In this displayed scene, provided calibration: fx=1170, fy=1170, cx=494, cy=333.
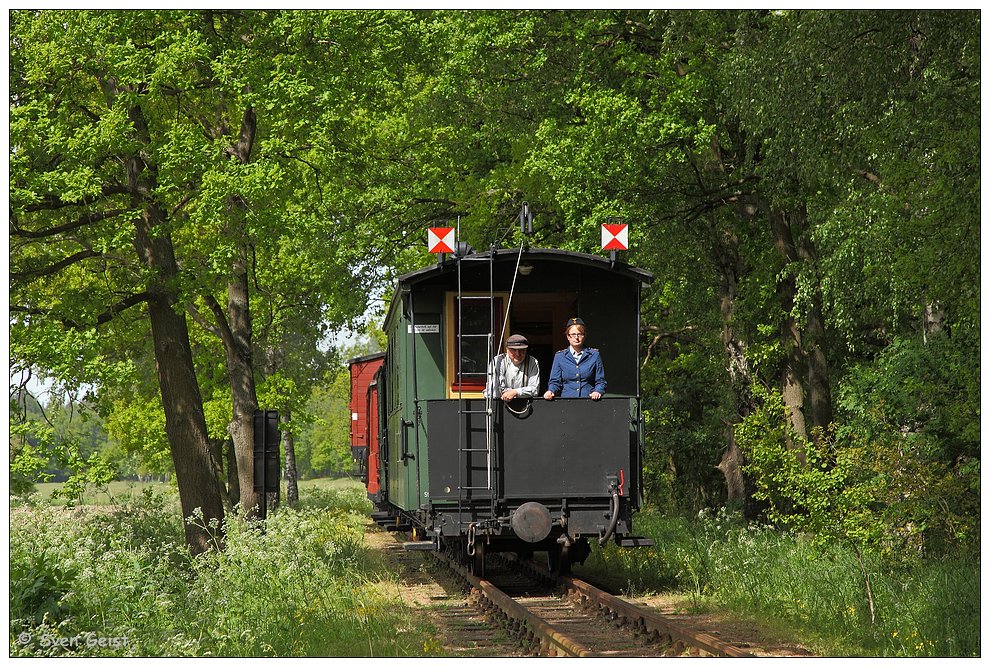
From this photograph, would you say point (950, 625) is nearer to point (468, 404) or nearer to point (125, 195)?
point (468, 404)

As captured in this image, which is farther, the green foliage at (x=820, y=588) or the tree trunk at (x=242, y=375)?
the tree trunk at (x=242, y=375)

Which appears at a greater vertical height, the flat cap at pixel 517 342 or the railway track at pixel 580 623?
the flat cap at pixel 517 342

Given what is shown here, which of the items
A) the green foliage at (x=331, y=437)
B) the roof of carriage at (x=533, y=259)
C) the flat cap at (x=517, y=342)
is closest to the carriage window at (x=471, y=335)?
the roof of carriage at (x=533, y=259)

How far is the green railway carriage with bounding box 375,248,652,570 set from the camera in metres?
12.5

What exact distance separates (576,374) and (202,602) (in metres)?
4.59

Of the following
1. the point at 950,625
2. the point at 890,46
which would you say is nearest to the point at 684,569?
the point at 950,625

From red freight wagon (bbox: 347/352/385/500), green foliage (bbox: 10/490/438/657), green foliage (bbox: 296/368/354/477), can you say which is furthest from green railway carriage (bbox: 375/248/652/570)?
green foliage (bbox: 296/368/354/477)

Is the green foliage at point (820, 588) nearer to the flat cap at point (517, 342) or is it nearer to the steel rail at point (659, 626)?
the steel rail at point (659, 626)

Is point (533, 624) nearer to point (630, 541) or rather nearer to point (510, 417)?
point (510, 417)

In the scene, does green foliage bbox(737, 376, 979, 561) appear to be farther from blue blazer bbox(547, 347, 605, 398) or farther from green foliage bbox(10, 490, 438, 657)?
green foliage bbox(10, 490, 438, 657)

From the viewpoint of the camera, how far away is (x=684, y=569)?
14555mm

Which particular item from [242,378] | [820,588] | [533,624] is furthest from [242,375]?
[820,588]

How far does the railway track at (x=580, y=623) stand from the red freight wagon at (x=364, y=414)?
7.16 meters

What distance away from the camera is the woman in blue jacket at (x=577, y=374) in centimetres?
1253
